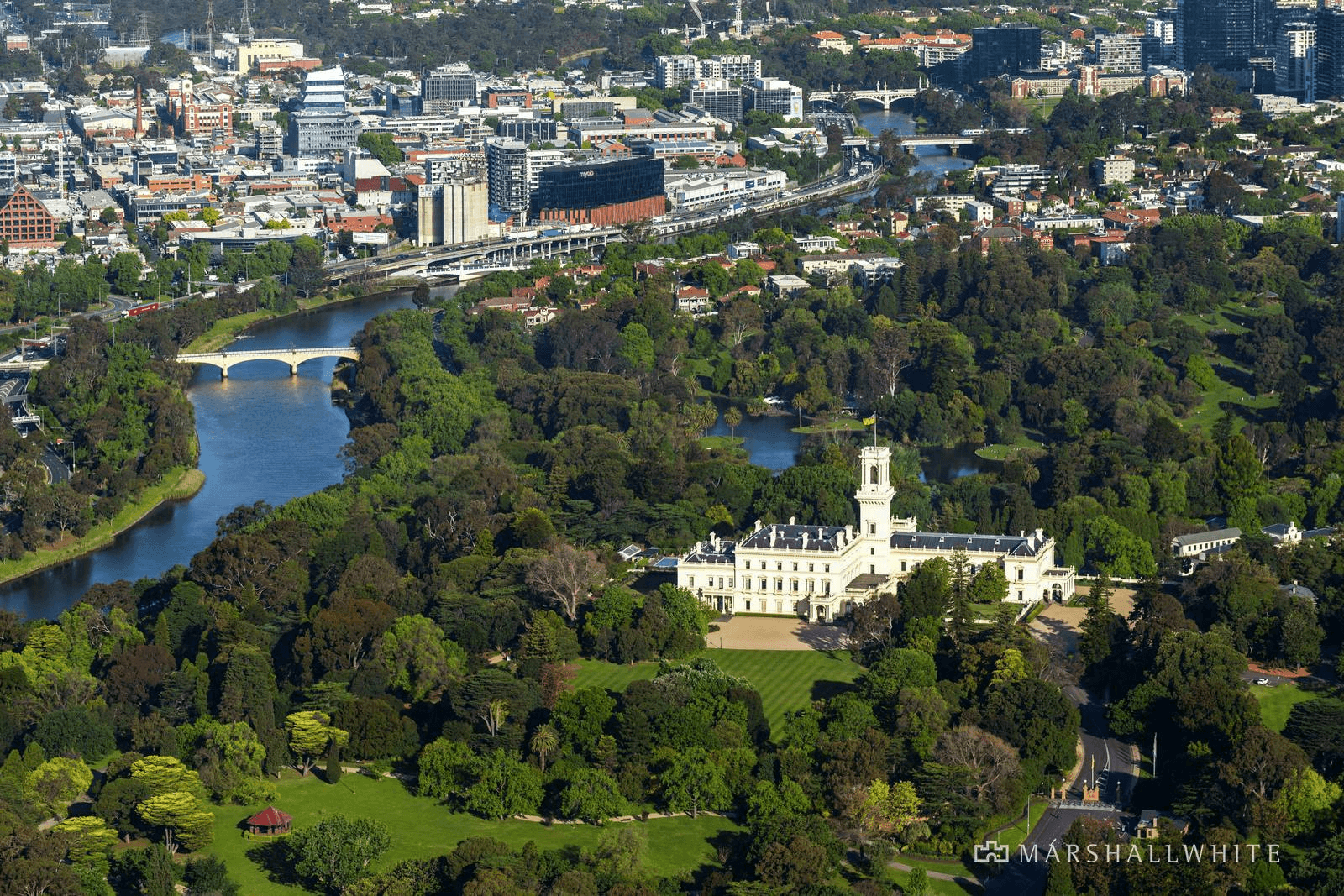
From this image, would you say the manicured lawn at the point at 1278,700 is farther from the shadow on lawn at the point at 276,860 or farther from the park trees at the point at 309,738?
the shadow on lawn at the point at 276,860

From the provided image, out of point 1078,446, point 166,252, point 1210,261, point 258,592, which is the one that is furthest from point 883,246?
point 258,592

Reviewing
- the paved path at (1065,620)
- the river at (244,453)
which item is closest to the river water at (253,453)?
the river at (244,453)

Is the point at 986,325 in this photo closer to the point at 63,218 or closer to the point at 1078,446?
the point at 1078,446

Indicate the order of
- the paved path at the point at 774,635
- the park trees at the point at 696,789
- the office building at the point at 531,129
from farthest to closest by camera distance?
the office building at the point at 531,129, the paved path at the point at 774,635, the park trees at the point at 696,789

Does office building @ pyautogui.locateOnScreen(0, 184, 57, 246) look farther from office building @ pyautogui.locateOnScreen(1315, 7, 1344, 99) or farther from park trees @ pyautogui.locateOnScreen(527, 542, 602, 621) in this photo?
office building @ pyautogui.locateOnScreen(1315, 7, 1344, 99)

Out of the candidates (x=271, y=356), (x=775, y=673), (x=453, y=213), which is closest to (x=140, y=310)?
(x=271, y=356)

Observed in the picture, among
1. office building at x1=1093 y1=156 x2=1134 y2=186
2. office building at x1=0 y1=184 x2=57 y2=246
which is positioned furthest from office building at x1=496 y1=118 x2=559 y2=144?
office building at x1=0 y1=184 x2=57 y2=246

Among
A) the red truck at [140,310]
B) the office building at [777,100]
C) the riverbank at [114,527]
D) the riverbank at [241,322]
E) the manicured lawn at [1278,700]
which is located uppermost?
the office building at [777,100]
